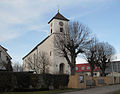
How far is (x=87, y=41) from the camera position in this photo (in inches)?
1339

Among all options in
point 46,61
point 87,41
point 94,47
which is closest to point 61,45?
point 87,41

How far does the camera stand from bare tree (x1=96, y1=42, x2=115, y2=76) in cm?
4588

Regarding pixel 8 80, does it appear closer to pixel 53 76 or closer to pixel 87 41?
pixel 53 76

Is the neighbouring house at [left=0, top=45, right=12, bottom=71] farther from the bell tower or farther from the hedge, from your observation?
the bell tower

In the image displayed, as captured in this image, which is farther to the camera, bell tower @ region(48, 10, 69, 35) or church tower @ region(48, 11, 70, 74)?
bell tower @ region(48, 10, 69, 35)

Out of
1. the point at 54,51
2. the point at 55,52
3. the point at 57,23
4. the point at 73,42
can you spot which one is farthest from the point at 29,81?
the point at 57,23

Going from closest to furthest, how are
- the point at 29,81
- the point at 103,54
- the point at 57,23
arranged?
the point at 29,81 < the point at 103,54 < the point at 57,23

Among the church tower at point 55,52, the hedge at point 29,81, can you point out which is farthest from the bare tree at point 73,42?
the church tower at point 55,52

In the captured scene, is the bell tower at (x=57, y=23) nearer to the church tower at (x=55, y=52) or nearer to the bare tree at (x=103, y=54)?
the church tower at (x=55, y=52)

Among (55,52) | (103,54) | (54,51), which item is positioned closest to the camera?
(103,54)

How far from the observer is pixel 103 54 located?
4706cm

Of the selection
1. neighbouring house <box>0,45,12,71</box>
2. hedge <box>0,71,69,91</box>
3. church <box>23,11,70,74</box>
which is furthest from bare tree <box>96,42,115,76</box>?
neighbouring house <box>0,45,12,71</box>

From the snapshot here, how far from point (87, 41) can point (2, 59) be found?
1931 centimetres

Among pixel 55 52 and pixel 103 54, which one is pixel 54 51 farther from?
pixel 103 54
